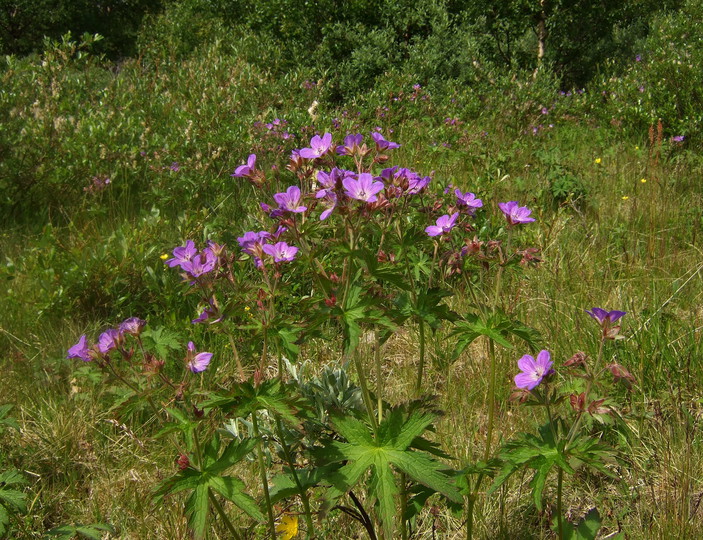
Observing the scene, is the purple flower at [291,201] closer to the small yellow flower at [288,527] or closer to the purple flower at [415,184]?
the purple flower at [415,184]

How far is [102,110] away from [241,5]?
674 cm

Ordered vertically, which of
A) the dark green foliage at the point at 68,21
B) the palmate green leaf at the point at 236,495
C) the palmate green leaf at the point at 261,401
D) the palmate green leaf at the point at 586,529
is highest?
the palmate green leaf at the point at 261,401

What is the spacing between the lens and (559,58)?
13039mm

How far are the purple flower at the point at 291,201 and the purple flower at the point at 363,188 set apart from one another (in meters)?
0.13

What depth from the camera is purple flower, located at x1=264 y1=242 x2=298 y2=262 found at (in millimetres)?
1467

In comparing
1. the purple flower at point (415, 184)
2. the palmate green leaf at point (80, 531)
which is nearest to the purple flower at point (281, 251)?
the purple flower at point (415, 184)

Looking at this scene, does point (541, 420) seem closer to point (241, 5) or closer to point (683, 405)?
point (683, 405)

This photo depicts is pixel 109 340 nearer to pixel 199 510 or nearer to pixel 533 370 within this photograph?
pixel 199 510

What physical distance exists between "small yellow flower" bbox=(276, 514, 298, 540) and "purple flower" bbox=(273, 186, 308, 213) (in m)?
1.09

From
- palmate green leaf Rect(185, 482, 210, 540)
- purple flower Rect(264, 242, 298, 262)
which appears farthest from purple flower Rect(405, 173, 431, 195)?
palmate green leaf Rect(185, 482, 210, 540)

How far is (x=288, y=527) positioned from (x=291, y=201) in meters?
1.15

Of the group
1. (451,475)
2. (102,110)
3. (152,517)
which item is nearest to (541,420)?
(451,475)

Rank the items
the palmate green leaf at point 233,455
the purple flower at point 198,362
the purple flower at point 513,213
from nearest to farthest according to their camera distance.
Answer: the palmate green leaf at point 233,455 < the purple flower at point 198,362 < the purple flower at point 513,213

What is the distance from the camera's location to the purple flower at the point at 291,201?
148 centimetres
